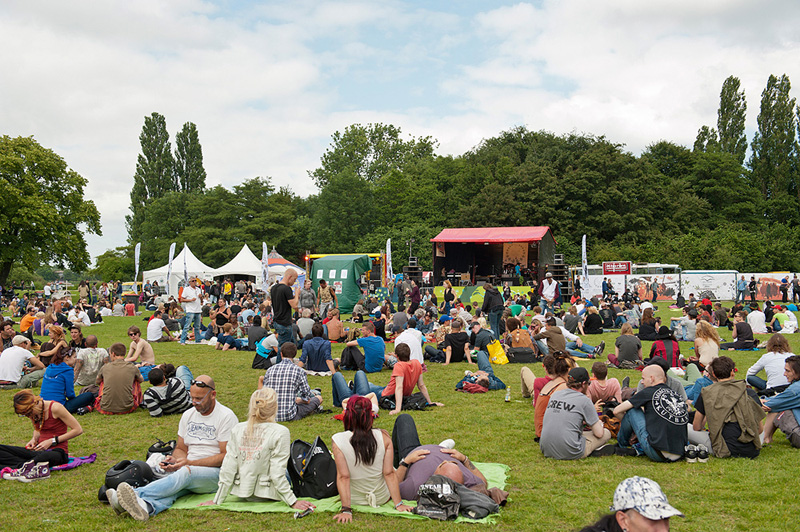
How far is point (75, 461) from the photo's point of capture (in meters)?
5.93

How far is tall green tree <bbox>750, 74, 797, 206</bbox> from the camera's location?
49500 mm

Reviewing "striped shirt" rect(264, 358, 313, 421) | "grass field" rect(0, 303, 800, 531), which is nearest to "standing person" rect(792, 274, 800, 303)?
"grass field" rect(0, 303, 800, 531)

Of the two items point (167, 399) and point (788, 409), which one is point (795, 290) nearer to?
point (788, 409)

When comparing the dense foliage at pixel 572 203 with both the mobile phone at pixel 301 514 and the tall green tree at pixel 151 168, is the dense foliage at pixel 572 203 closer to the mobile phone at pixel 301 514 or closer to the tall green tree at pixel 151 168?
the tall green tree at pixel 151 168

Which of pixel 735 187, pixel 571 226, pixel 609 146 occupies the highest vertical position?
pixel 609 146

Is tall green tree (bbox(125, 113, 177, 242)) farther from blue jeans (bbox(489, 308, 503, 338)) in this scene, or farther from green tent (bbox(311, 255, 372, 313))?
blue jeans (bbox(489, 308, 503, 338))

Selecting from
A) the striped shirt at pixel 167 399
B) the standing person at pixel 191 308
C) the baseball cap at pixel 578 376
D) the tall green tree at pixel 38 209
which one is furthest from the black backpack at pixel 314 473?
the tall green tree at pixel 38 209

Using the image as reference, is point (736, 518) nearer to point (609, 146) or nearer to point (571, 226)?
point (571, 226)

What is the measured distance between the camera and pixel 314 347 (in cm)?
1048

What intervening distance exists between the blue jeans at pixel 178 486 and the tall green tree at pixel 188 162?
6086cm

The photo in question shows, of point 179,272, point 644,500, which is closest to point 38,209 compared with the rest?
point 179,272

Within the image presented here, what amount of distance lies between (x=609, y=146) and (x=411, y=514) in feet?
162

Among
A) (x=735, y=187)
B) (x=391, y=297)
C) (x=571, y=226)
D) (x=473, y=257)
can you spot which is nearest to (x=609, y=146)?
(x=571, y=226)

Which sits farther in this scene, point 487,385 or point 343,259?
point 343,259
